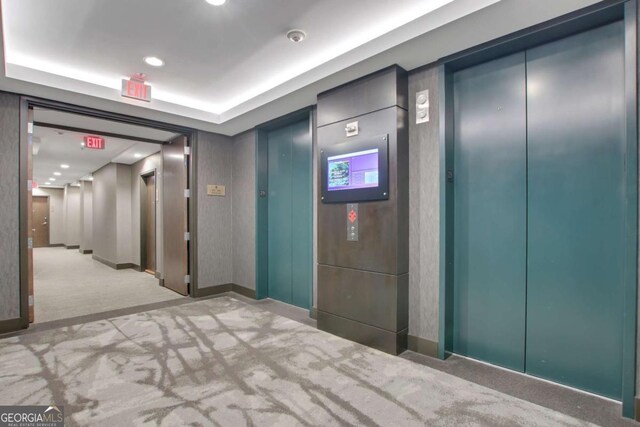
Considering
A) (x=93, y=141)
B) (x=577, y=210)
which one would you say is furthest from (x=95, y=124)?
(x=577, y=210)

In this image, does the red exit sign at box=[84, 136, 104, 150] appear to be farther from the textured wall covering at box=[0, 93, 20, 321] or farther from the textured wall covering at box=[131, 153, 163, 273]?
the textured wall covering at box=[0, 93, 20, 321]

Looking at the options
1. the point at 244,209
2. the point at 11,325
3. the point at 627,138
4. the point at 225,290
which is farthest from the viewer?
the point at 225,290

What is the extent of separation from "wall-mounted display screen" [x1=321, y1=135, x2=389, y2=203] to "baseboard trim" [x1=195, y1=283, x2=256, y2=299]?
241 centimetres

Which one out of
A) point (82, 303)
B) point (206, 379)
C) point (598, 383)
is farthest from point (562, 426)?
point (82, 303)

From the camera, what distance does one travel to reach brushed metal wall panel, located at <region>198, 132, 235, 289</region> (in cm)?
510

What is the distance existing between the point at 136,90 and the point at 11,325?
3011mm

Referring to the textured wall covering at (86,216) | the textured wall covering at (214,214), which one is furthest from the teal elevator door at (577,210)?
the textured wall covering at (86,216)

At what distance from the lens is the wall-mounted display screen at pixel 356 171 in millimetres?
2975

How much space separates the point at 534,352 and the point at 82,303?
5.75 metres

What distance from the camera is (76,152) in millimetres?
7141

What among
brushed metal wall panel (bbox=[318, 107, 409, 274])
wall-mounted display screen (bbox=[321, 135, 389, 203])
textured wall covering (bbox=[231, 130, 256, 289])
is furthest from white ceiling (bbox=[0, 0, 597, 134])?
textured wall covering (bbox=[231, 130, 256, 289])

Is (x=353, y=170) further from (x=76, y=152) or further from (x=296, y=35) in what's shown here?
(x=76, y=152)

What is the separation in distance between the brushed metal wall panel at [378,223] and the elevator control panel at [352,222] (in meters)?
0.05

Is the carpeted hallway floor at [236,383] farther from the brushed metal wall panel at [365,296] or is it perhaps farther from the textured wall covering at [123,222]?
the textured wall covering at [123,222]
